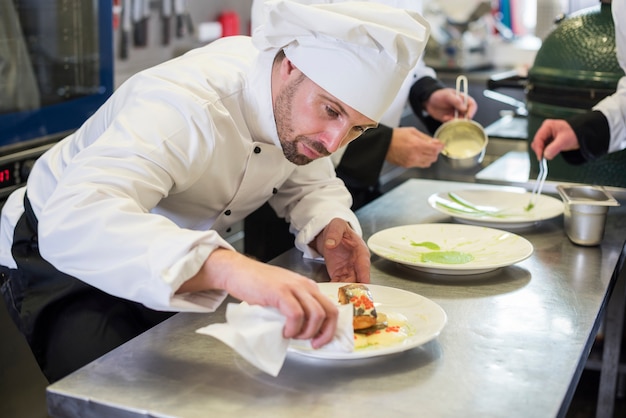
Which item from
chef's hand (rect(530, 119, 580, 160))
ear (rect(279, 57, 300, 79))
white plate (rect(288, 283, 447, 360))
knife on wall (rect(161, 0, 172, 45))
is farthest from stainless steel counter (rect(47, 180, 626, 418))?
knife on wall (rect(161, 0, 172, 45))

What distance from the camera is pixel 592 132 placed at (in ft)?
7.35

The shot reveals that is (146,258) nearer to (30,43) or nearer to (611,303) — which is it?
(30,43)

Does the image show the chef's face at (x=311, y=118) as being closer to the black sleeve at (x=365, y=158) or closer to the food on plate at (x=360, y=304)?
the food on plate at (x=360, y=304)

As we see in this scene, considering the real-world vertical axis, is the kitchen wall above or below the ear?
below

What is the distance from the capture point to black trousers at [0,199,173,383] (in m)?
1.59

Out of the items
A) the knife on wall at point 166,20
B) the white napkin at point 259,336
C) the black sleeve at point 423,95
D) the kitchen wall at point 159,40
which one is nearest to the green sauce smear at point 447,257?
the white napkin at point 259,336

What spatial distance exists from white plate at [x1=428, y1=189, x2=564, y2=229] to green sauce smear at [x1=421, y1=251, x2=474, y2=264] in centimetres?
25

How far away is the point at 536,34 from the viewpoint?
5.06m

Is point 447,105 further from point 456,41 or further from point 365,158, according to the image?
point 456,41

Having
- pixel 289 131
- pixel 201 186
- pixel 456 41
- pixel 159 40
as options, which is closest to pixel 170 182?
pixel 201 186

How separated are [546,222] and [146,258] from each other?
3.86 feet

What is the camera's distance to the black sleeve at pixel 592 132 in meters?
2.24

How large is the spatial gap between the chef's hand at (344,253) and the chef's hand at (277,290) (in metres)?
0.42

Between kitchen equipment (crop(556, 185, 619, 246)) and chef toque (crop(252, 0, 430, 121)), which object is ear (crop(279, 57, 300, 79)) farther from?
kitchen equipment (crop(556, 185, 619, 246))
